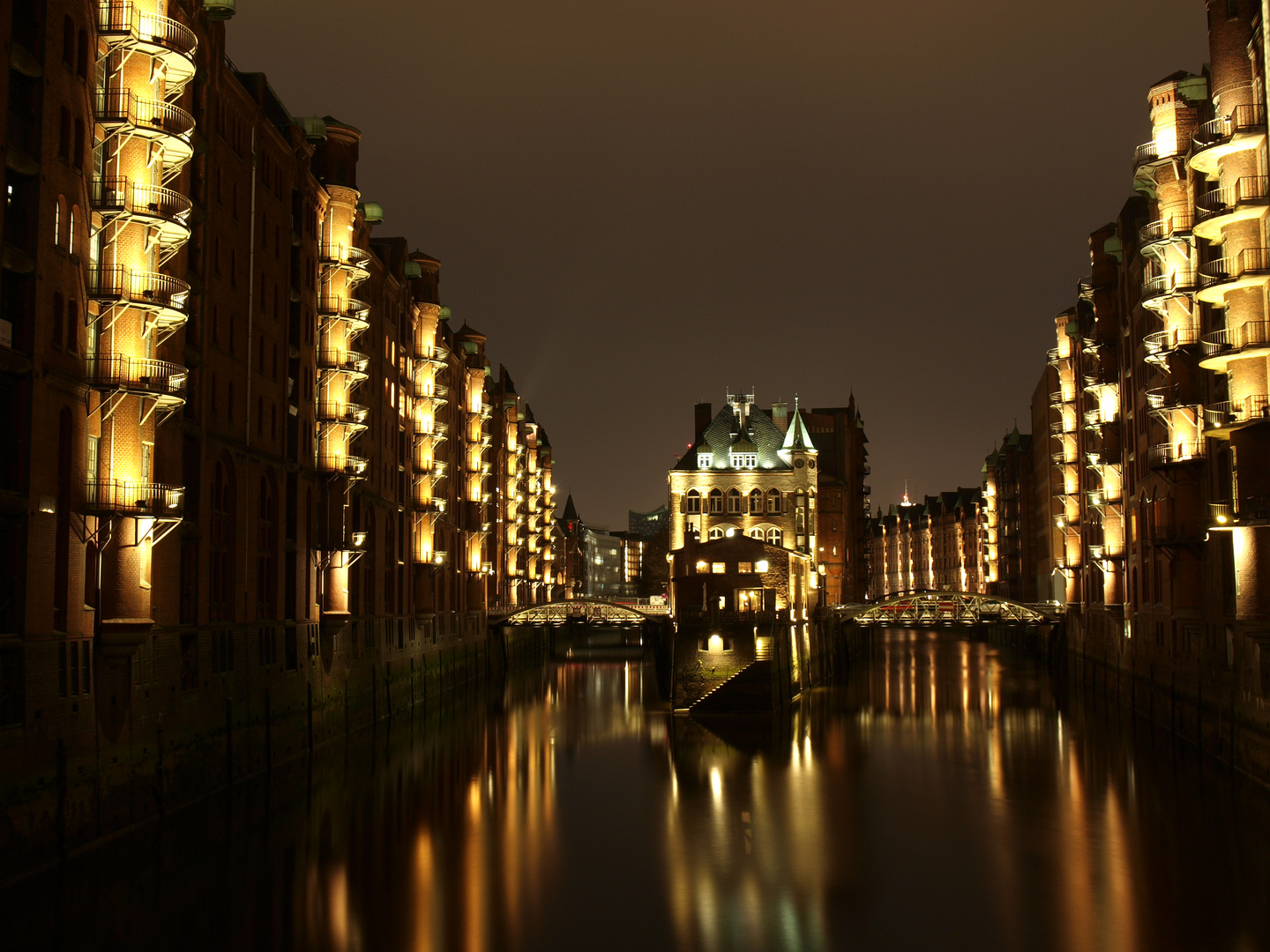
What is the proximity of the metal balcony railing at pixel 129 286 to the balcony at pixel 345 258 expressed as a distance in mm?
18484

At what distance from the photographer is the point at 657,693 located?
75562 millimetres

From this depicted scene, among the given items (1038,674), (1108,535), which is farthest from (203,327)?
(1038,674)

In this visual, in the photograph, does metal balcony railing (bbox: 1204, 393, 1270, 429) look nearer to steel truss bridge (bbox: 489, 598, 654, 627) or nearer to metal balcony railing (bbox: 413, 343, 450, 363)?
metal balcony railing (bbox: 413, 343, 450, 363)

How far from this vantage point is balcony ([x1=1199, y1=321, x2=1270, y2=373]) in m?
35.2

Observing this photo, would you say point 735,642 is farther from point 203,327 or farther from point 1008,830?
point 203,327

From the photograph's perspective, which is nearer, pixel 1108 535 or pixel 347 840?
pixel 347 840

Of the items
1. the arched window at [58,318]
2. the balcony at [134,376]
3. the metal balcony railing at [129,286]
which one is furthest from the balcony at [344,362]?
Result: the arched window at [58,318]

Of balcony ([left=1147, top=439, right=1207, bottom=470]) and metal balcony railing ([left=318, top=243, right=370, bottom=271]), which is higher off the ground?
metal balcony railing ([left=318, top=243, right=370, bottom=271])

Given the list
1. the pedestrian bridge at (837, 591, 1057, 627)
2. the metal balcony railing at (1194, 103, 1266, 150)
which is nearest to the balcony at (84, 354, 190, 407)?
the metal balcony railing at (1194, 103, 1266, 150)

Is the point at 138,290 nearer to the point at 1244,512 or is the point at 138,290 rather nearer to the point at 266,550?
the point at 266,550

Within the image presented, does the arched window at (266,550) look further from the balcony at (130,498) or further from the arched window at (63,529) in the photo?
the arched window at (63,529)

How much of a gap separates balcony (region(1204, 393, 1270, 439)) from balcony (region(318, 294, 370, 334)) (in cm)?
3158

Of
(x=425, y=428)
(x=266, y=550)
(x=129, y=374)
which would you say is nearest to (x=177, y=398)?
(x=129, y=374)

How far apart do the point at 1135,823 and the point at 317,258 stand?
35365 mm
